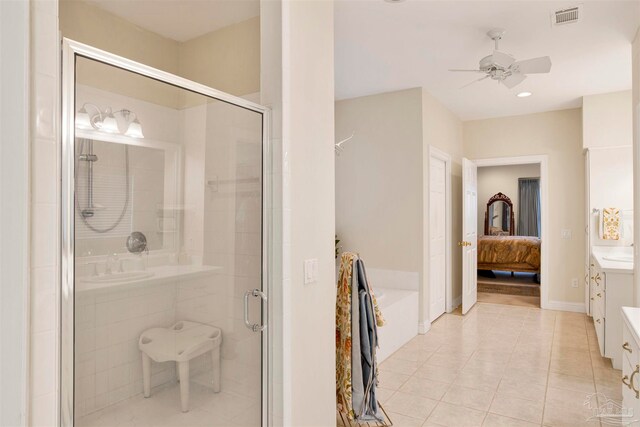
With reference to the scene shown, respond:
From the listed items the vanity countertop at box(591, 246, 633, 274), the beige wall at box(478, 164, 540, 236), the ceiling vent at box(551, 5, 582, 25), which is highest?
the ceiling vent at box(551, 5, 582, 25)

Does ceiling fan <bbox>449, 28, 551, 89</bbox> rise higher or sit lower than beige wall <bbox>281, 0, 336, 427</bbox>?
higher

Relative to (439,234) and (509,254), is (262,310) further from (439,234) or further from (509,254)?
(509,254)

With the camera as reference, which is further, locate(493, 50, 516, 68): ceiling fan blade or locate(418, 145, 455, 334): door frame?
locate(418, 145, 455, 334): door frame

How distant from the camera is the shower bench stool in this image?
1438 millimetres

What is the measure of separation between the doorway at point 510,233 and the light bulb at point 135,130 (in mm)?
4664

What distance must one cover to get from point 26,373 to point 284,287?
3.28ft

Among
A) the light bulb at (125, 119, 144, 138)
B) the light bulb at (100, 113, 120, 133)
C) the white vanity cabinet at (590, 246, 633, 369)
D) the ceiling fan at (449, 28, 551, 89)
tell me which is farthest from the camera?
the white vanity cabinet at (590, 246, 633, 369)

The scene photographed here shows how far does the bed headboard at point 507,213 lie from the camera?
10047mm

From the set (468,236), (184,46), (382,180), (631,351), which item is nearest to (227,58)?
(184,46)

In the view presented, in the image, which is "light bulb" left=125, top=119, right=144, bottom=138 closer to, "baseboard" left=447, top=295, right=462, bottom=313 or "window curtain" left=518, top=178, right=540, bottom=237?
"baseboard" left=447, top=295, right=462, bottom=313

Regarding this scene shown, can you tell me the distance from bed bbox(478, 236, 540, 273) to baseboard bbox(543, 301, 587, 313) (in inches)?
74.1

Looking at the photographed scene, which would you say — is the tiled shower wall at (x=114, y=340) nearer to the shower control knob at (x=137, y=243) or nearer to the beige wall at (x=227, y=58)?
the shower control knob at (x=137, y=243)

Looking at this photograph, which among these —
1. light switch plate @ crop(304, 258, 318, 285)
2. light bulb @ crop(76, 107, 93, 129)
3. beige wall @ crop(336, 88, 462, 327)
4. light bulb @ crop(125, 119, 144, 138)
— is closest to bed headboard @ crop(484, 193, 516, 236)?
beige wall @ crop(336, 88, 462, 327)

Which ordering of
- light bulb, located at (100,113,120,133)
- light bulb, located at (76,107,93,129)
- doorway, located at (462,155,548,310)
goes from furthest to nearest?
doorway, located at (462,155,548,310), light bulb, located at (100,113,120,133), light bulb, located at (76,107,93,129)
